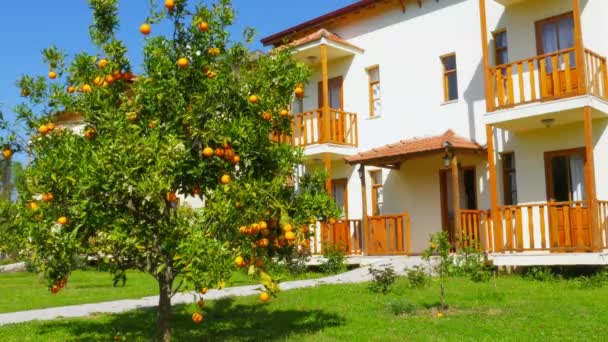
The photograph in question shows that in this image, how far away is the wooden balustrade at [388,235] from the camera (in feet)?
56.1

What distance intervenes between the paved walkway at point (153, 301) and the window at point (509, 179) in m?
2.65

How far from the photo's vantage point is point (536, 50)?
15.5m

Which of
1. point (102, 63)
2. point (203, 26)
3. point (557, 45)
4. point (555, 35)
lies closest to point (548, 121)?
point (557, 45)

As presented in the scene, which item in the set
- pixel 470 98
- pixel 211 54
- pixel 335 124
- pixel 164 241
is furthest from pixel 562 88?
pixel 164 241

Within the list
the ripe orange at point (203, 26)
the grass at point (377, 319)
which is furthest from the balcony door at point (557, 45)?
the ripe orange at point (203, 26)

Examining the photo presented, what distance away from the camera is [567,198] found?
14.8 meters

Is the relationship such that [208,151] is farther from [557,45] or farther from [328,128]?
[328,128]

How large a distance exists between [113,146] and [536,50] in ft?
39.5

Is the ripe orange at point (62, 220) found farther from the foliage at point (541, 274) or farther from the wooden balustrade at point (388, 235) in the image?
the wooden balustrade at point (388, 235)

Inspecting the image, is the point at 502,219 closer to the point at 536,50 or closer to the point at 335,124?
the point at 536,50

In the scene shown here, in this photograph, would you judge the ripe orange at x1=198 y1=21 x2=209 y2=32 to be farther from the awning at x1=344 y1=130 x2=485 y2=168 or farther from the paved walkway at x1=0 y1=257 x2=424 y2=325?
the awning at x1=344 y1=130 x2=485 y2=168

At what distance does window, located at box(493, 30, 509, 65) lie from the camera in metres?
16.2

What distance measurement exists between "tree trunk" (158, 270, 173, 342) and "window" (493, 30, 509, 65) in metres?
11.5

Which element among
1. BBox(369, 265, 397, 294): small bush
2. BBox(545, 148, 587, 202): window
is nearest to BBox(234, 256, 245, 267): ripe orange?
BBox(369, 265, 397, 294): small bush
